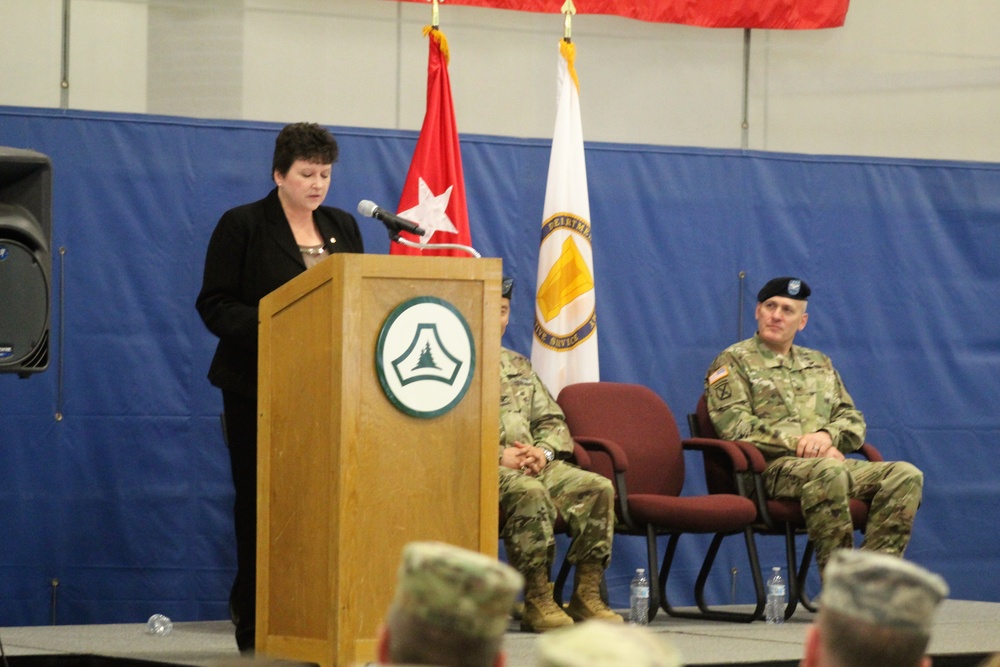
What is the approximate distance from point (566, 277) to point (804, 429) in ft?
3.51

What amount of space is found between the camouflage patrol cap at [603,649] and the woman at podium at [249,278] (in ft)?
8.86

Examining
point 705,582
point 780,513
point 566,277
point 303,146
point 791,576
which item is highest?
point 303,146

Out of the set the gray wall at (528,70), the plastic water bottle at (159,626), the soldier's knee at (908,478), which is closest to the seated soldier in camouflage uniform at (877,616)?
the plastic water bottle at (159,626)

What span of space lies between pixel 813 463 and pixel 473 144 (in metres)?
1.85

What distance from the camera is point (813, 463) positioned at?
4.92 metres

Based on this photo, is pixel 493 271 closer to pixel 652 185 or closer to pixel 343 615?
pixel 343 615

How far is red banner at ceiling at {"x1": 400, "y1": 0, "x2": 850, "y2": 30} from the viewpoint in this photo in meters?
5.74

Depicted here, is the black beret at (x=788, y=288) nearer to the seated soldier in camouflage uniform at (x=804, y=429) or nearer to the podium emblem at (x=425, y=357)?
the seated soldier in camouflage uniform at (x=804, y=429)

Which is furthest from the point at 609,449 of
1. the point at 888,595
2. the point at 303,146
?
the point at 888,595

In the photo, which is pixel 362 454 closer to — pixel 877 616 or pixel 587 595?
pixel 587 595

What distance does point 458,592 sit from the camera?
1.12 meters

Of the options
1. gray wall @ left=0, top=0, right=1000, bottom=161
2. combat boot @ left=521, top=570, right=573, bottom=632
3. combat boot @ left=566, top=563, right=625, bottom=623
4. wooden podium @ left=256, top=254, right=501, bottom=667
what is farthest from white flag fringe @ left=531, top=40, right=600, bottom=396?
wooden podium @ left=256, top=254, right=501, bottom=667

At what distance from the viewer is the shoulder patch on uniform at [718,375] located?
5234mm

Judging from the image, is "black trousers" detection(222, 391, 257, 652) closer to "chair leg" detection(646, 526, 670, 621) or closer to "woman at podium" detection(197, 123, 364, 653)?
"woman at podium" detection(197, 123, 364, 653)
